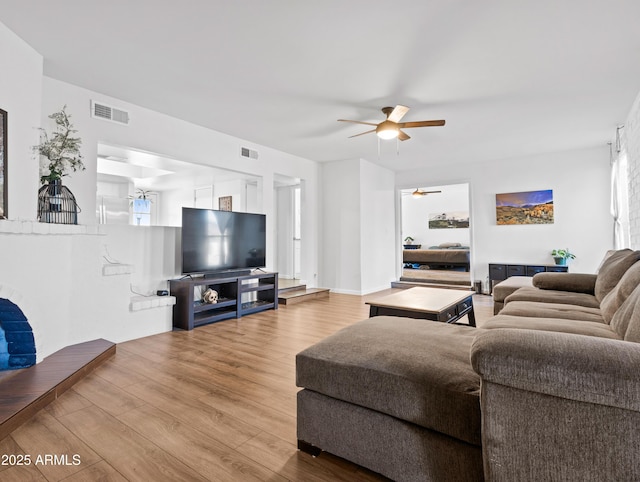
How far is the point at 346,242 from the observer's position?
660cm

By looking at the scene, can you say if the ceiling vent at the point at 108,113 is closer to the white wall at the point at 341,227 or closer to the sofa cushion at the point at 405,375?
the sofa cushion at the point at 405,375

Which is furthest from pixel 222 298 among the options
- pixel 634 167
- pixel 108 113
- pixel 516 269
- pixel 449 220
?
pixel 449 220

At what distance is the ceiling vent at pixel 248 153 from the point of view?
519cm

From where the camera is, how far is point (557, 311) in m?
2.34

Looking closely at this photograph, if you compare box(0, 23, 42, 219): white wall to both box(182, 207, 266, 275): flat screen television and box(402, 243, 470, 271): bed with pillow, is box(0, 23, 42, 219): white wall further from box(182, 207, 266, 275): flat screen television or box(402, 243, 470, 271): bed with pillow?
box(402, 243, 470, 271): bed with pillow

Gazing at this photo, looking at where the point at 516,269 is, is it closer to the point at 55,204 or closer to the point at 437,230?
the point at 437,230

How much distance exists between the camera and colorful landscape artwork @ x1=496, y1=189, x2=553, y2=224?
6.20 metres

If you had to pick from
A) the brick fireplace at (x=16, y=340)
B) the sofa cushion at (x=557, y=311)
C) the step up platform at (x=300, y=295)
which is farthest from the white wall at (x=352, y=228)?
the brick fireplace at (x=16, y=340)

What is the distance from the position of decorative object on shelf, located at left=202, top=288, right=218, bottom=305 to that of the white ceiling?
89.1 inches

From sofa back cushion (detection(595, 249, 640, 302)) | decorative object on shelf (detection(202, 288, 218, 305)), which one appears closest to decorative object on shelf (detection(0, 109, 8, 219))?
decorative object on shelf (detection(202, 288, 218, 305))

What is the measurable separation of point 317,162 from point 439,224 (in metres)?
6.18

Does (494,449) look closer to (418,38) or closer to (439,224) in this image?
(418,38)

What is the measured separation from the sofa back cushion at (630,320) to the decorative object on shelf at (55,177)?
3.89m

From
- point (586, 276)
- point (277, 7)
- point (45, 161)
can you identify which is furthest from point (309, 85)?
point (586, 276)
